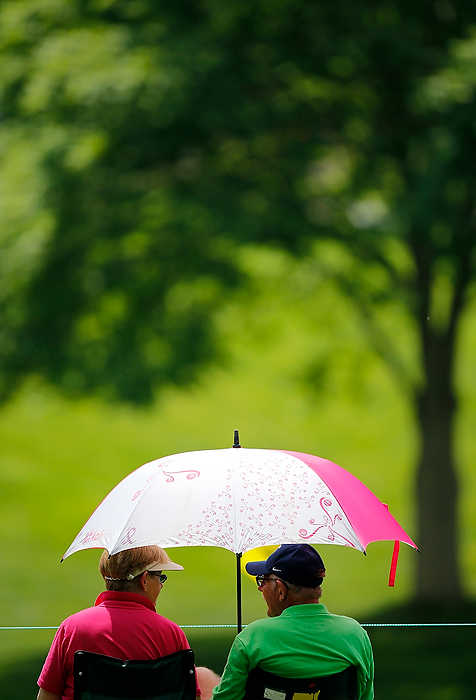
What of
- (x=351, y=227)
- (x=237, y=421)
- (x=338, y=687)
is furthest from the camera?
(x=237, y=421)

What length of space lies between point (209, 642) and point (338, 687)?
217 inches

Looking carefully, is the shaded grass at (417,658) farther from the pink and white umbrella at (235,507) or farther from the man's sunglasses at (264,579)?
the man's sunglasses at (264,579)

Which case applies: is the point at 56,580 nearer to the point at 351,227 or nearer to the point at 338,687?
the point at 351,227

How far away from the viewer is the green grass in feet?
27.8

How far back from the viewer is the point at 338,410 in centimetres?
936

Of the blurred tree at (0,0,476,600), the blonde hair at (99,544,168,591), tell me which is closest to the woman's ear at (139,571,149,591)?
the blonde hair at (99,544,168,591)

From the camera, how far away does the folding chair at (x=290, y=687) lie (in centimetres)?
203

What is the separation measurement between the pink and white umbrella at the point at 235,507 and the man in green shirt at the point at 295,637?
0.44 feet

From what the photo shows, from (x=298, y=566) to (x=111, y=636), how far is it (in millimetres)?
467

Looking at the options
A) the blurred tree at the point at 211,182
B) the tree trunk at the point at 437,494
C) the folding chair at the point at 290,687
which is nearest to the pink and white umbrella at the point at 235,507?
the folding chair at the point at 290,687

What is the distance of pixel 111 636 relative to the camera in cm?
215

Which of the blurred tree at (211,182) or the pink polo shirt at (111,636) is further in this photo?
the blurred tree at (211,182)

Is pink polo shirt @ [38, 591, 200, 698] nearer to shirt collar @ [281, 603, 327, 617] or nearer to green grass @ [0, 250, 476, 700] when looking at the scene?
shirt collar @ [281, 603, 327, 617]

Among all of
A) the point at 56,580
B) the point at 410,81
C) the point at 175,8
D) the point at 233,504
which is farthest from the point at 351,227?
the point at 233,504
